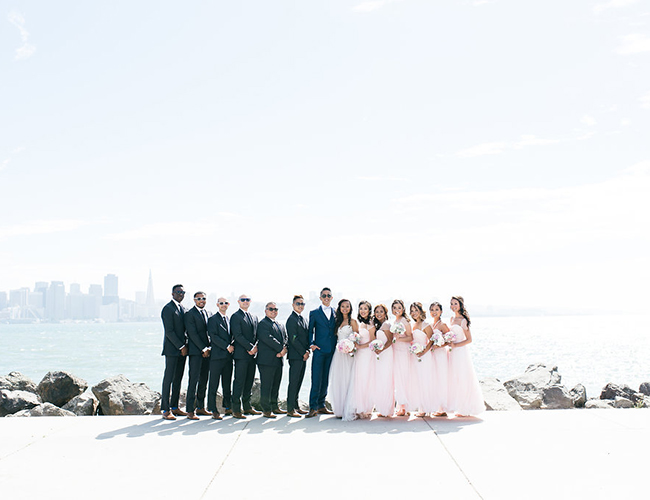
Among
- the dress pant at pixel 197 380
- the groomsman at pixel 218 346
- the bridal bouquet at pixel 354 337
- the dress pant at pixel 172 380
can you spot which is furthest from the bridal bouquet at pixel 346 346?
the dress pant at pixel 172 380

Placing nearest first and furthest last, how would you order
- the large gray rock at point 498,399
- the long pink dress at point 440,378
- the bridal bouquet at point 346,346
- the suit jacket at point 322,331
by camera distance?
1. the bridal bouquet at point 346,346
2. the long pink dress at point 440,378
3. the suit jacket at point 322,331
4. the large gray rock at point 498,399

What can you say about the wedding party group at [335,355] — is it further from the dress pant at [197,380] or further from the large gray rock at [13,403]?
the large gray rock at [13,403]

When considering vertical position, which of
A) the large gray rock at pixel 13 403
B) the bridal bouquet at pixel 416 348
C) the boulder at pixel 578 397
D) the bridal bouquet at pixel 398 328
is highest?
the bridal bouquet at pixel 398 328

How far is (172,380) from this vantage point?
11172 mm

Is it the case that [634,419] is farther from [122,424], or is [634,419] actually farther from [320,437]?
[122,424]

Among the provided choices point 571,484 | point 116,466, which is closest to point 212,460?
point 116,466

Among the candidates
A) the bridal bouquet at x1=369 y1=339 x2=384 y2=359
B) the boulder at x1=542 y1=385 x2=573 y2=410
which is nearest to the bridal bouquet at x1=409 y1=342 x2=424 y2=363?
the bridal bouquet at x1=369 y1=339 x2=384 y2=359

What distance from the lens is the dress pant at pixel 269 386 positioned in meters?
11.1

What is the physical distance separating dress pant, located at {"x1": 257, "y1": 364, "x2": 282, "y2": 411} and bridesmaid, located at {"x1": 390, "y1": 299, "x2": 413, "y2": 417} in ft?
7.86

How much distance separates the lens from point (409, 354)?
36.8 ft

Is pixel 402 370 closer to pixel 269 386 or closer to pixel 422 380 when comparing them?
pixel 422 380

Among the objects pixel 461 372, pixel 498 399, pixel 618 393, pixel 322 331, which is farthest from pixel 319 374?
pixel 618 393

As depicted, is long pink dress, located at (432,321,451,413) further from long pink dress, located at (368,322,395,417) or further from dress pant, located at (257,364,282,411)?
dress pant, located at (257,364,282,411)

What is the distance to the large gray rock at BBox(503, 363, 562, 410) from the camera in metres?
16.7
